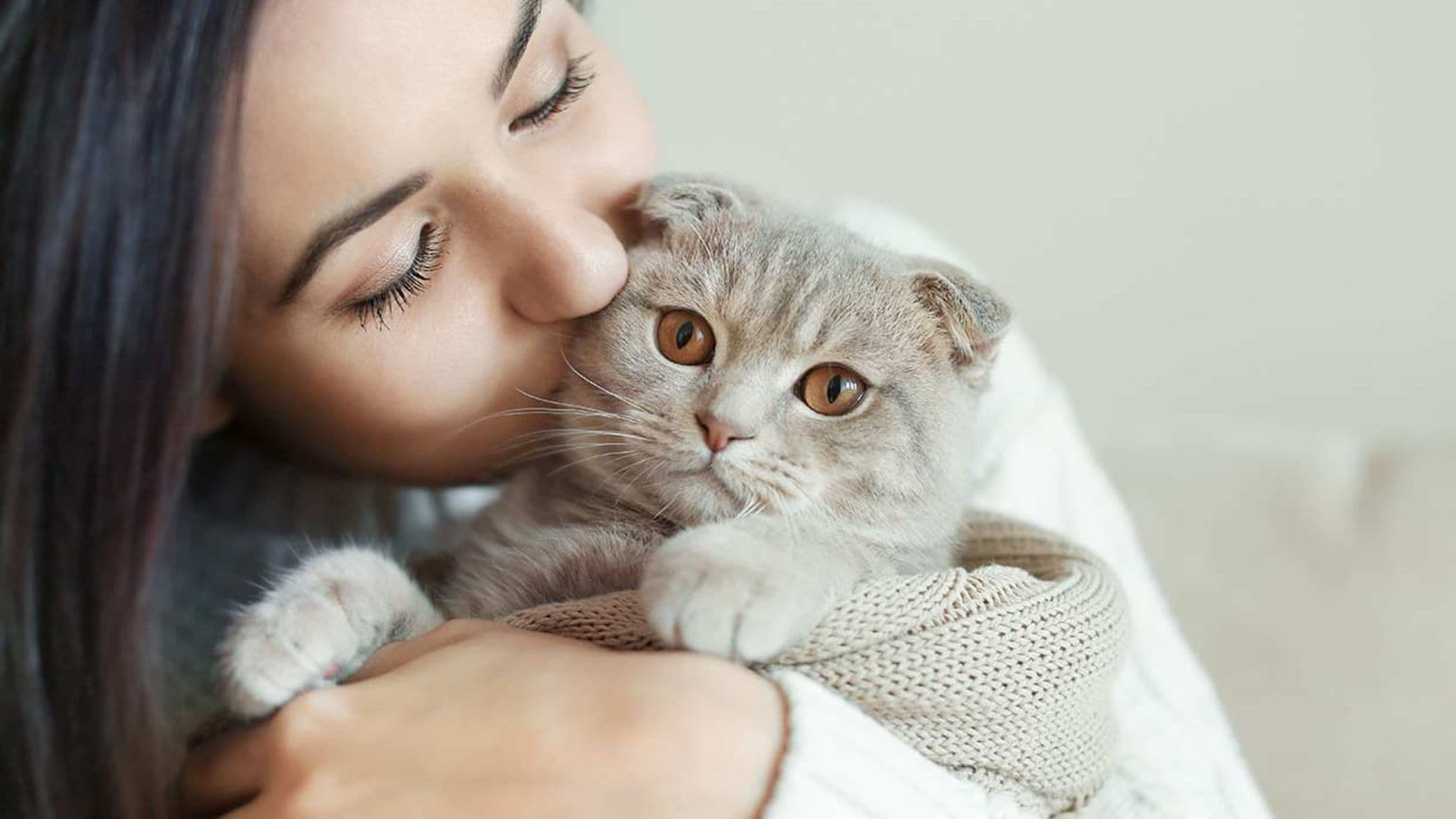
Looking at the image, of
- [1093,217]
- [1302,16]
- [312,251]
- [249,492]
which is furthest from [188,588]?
[1302,16]

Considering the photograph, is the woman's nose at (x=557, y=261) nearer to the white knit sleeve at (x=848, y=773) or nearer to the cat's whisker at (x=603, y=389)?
the cat's whisker at (x=603, y=389)

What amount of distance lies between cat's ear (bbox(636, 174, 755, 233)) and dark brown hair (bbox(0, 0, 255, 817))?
1.53ft

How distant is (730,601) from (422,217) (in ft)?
1.58

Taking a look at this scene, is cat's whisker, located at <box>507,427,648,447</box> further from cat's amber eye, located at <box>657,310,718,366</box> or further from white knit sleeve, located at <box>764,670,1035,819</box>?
white knit sleeve, located at <box>764,670,1035,819</box>

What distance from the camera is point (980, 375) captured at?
1.22 m

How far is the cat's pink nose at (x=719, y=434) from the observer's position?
1.07 metres

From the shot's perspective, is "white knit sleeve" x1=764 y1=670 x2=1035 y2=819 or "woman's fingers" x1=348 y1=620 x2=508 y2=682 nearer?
"white knit sleeve" x1=764 y1=670 x2=1035 y2=819

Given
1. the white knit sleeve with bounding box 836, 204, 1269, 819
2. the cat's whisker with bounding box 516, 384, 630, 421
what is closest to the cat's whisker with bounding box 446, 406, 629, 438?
the cat's whisker with bounding box 516, 384, 630, 421

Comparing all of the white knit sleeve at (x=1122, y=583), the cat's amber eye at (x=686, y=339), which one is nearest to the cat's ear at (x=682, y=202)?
the cat's amber eye at (x=686, y=339)

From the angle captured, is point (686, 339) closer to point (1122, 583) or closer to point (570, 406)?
point (570, 406)

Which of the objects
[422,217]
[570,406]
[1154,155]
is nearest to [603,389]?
[570,406]

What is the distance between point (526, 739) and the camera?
2.69 feet

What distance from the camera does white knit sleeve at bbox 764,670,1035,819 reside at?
2.62ft

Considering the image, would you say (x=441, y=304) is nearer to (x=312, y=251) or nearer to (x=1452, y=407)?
(x=312, y=251)
